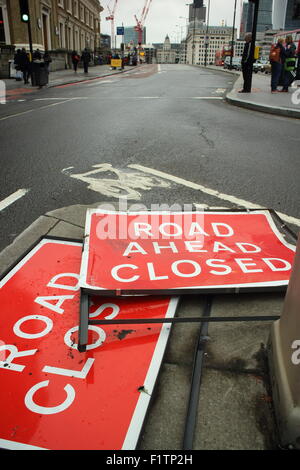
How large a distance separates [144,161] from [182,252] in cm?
268

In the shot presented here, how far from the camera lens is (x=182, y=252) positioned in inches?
90.4

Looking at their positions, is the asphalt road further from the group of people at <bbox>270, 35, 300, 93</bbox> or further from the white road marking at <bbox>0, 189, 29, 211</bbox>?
the group of people at <bbox>270, 35, 300, 93</bbox>

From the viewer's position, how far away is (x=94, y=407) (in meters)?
1.35

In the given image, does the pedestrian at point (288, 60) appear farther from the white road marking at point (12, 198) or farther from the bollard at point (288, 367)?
the bollard at point (288, 367)

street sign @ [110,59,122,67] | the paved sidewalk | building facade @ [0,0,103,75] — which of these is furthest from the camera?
street sign @ [110,59,122,67]

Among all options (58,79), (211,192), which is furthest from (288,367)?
(58,79)

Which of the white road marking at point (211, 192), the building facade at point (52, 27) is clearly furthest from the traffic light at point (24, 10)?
the white road marking at point (211, 192)

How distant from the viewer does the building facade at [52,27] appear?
27359 mm

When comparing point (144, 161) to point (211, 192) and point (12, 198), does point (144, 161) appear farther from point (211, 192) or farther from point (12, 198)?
point (12, 198)

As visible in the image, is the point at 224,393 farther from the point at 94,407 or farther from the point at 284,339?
the point at 94,407

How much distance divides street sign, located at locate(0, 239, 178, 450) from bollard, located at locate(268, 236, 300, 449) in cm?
47

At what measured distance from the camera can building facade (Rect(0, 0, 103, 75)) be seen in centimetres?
2736

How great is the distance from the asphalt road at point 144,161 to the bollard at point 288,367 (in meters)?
1.84

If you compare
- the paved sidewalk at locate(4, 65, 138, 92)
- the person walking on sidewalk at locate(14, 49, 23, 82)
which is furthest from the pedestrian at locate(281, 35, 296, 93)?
the person walking on sidewalk at locate(14, 49, 23, 82)
